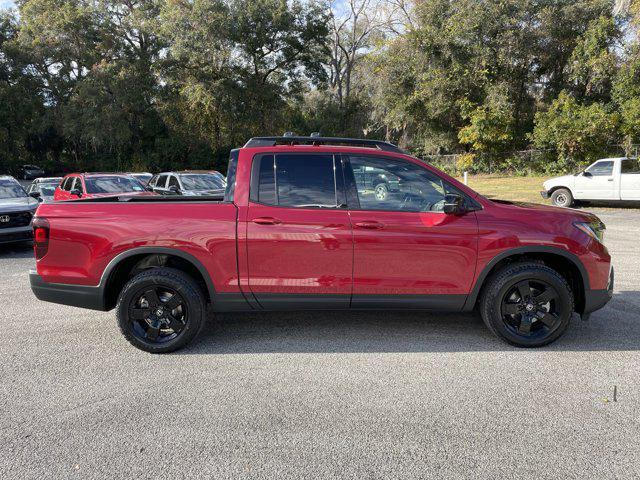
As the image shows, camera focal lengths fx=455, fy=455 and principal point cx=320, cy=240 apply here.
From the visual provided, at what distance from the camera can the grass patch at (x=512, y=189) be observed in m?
17.8

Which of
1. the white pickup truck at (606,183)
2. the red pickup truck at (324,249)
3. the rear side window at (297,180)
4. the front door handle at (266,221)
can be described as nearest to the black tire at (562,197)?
the white pickup truck at (606,183)

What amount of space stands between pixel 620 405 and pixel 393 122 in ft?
102

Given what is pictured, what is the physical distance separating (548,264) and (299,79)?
116 feet

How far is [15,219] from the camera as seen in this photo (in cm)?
957

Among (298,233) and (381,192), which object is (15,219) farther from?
(381,192)

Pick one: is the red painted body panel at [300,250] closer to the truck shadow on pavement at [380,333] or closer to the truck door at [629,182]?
the truck shadow on pavement at [380,333]

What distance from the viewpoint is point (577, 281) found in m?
4.28

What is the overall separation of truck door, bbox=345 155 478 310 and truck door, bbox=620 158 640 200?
13114 millimetres

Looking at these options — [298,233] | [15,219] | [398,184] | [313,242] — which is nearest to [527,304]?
[398,184]

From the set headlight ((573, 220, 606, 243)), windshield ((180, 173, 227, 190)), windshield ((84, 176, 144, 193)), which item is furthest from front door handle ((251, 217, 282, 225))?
windshield ((180, 173, 227, 190))

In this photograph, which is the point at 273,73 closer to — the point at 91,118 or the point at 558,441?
the point at 91,118

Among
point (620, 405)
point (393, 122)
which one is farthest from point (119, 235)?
point (393, 122)

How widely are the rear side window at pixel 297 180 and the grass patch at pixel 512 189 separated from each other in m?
12.3

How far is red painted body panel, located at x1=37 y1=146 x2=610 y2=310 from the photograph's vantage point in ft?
13.3
